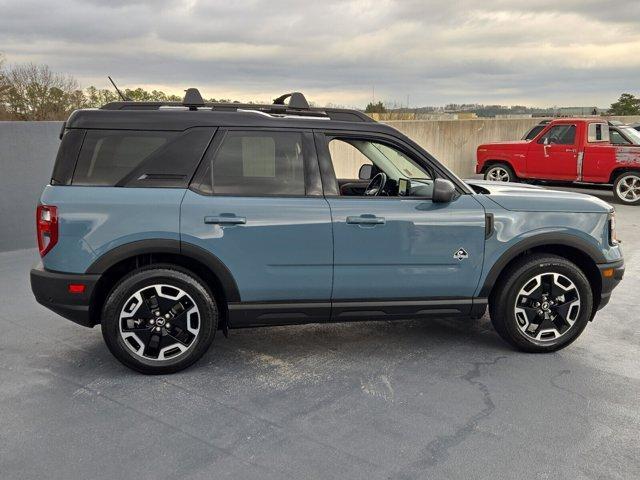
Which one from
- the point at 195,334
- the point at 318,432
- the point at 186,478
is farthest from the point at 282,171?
the point at 186,478

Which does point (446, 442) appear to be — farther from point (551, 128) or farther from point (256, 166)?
point (551, 128)

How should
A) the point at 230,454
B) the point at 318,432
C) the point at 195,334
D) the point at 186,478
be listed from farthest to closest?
the point at 195,334, the point at 318,432, the point at 230,454, the point at 186,478

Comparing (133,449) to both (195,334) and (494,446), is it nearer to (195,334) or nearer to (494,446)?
(195,334)

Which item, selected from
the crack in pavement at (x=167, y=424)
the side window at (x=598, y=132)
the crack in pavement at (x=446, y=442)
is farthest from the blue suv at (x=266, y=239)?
the side window at (x=598, y=132)

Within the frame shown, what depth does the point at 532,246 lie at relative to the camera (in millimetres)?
4363

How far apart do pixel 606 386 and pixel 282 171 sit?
2.62m

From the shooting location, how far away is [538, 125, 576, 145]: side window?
13094mm

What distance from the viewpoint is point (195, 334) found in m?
4.08

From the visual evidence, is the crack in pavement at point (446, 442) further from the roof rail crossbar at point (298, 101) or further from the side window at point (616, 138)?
the side window at point (616, 138)

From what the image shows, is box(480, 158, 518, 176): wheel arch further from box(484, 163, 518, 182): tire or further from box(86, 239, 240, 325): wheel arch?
box(86, 239, 240, 325): wheel arch

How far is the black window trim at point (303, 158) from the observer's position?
13.2 feet

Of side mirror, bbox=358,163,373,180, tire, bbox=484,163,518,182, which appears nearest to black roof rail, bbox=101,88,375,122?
side mirror, bbox=358,163,373,180

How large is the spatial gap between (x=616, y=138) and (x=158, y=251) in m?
11.9

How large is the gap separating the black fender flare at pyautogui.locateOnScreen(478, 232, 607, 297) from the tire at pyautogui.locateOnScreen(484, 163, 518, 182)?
33.3ft
